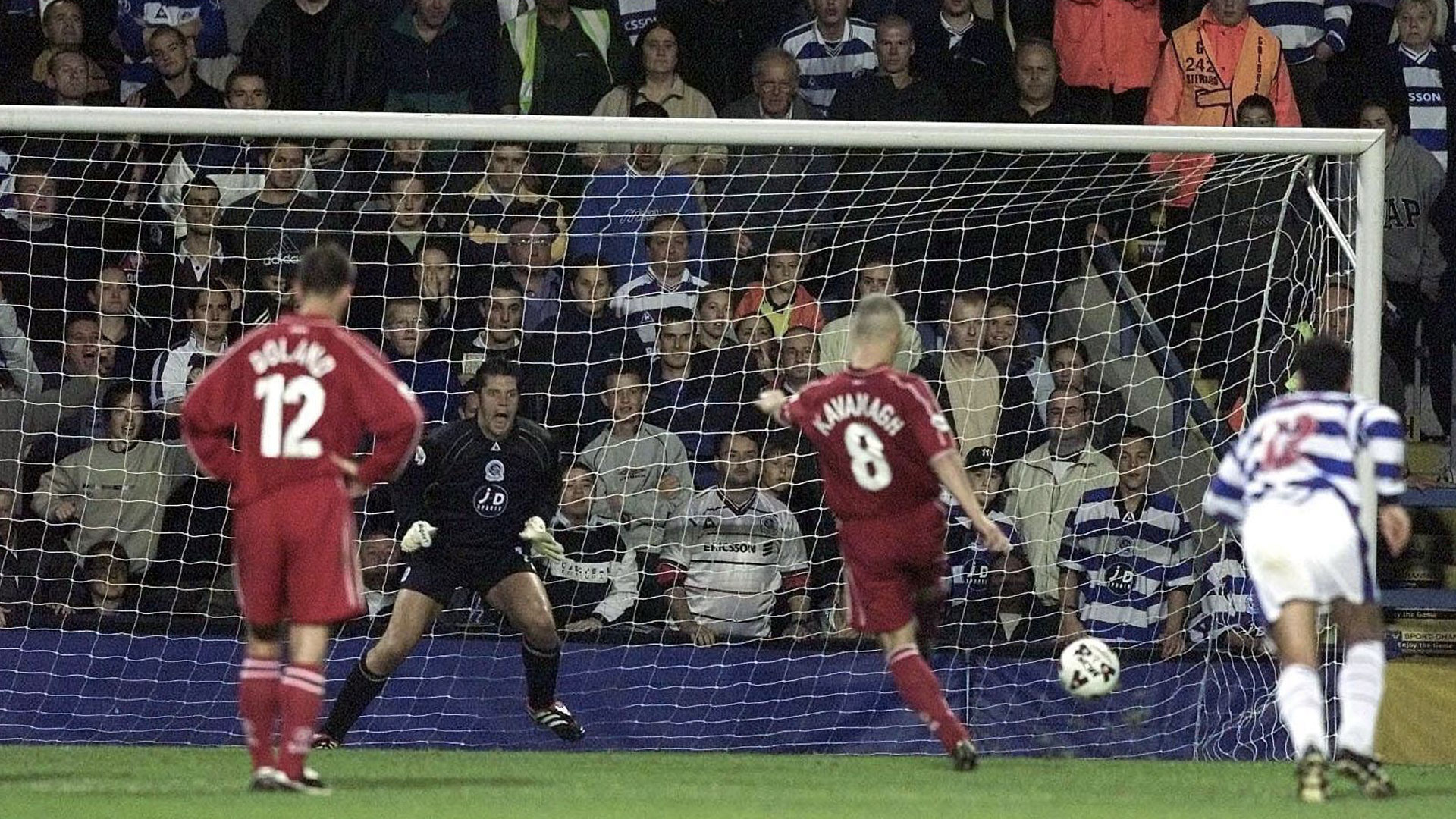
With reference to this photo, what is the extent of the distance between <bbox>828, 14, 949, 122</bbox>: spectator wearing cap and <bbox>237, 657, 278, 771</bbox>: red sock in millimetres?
5682

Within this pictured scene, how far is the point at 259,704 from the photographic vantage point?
695 centimetres

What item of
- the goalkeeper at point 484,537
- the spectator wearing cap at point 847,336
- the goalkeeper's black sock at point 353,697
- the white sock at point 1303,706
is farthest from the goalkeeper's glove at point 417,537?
the white sock at point 1303,706

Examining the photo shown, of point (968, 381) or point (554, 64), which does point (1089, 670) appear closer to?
point (968, 381)

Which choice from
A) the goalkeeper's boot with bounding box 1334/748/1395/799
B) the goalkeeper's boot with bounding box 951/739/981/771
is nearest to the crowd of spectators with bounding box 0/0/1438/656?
the goalkeeper's boot with bounding box 951/739/981/771

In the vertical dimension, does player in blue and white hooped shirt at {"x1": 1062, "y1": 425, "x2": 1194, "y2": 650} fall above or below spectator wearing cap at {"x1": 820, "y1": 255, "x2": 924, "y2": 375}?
below

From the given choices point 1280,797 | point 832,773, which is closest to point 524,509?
point 832,773

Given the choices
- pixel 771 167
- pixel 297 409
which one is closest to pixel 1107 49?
pixel 771 167

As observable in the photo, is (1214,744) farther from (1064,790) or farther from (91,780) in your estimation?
(91,780)

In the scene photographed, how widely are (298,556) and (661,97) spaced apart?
543 centimetres

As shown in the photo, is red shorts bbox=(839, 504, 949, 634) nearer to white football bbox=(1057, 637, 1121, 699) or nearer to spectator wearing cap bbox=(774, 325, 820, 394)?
white football bbox=(1057, 637, 1121, 699)

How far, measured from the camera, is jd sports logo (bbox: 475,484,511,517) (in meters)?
10.0

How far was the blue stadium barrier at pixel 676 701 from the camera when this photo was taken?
10398mm

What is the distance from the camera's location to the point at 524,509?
1012cm

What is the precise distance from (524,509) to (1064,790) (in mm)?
3257
